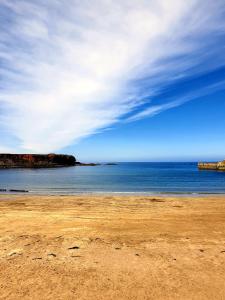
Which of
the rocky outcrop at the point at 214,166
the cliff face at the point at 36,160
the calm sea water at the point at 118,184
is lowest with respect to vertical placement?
the calm sea water at the point at 118,184

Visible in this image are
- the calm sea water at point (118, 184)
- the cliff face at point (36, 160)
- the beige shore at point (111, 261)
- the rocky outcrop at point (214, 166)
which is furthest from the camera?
the cliff face at point (36, 160)

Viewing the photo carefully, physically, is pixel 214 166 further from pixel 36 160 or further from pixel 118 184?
pixel 36 160

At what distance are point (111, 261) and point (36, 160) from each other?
17265 cm

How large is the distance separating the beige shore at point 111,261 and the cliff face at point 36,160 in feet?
482

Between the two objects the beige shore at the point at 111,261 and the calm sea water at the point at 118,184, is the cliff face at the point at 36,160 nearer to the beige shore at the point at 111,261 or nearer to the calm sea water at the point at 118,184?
the calm sea water at the point at 118,184

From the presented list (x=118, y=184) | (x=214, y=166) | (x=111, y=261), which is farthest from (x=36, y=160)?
(x=111, y=261)

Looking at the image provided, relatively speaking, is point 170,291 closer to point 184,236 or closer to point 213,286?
point 213,286

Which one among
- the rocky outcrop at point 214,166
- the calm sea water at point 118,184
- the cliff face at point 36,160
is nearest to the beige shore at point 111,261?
the calm sea water at point 118,184

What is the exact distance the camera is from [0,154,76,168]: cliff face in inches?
6243

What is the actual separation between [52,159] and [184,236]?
175 meters

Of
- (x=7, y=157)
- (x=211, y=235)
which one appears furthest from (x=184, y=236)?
(x=7, y=157)

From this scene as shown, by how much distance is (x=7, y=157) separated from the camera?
167250 millimetres

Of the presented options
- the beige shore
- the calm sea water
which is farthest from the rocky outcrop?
the beige shore

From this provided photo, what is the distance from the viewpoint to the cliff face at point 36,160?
6243 inches
